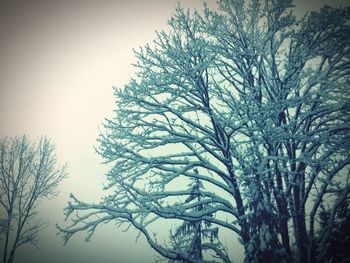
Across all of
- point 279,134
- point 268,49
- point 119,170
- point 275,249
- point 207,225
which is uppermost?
point 268,49

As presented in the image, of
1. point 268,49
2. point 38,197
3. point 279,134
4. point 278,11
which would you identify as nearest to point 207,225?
point 279,134

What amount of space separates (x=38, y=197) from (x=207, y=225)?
43.2 feet

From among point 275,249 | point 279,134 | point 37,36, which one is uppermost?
point 37,36

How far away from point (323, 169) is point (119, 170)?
209 inches

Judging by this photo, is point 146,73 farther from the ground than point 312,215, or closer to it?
farther from the ground

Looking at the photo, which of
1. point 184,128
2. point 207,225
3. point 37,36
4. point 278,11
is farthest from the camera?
point 37,36

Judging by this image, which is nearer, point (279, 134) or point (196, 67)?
point (279, 134)

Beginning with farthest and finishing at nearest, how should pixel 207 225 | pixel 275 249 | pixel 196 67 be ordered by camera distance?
pixel 207 225
pixel 196 67
pixel 275 249

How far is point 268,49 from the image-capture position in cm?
726

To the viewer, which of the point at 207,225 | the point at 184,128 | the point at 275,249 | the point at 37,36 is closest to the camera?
the point at 275,249

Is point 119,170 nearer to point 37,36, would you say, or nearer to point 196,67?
point 196,67

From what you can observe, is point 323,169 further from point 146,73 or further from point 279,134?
point 146,73

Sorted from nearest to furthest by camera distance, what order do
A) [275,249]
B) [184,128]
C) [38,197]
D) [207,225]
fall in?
[275,249] < [184,128] < [207,225] < [38,197]

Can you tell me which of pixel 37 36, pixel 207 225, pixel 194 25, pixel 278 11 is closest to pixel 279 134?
pixel 194 25
